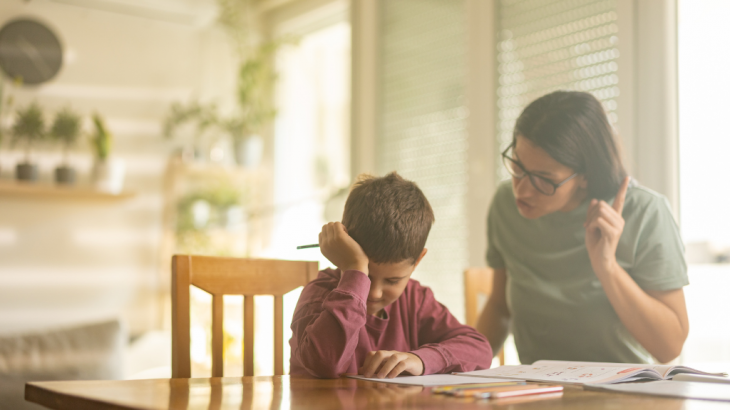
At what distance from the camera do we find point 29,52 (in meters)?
3.32

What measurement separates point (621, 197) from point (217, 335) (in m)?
0.88

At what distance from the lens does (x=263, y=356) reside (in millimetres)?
3467

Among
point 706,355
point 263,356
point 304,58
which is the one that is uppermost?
point 304,58

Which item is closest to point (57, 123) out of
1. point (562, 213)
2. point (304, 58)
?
point (304, 58)

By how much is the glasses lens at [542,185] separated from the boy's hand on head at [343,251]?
540mm

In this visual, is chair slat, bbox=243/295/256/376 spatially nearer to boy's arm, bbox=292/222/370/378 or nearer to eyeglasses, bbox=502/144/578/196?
boy's arm, bbox=292/222/370/378

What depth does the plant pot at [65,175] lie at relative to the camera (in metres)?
3.27

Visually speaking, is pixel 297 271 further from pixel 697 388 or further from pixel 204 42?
pixel 204 42

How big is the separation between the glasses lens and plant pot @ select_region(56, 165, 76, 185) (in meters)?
2.69

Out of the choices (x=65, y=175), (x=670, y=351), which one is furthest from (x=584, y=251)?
(x=65, y=175)

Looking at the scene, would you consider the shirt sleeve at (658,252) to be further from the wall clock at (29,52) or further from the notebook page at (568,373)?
the wall clock at (29,52)

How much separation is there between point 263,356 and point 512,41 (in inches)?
85.8

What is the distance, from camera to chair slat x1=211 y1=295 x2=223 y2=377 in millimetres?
1180

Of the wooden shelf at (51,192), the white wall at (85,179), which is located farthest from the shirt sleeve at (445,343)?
the white wall at (85,179)
